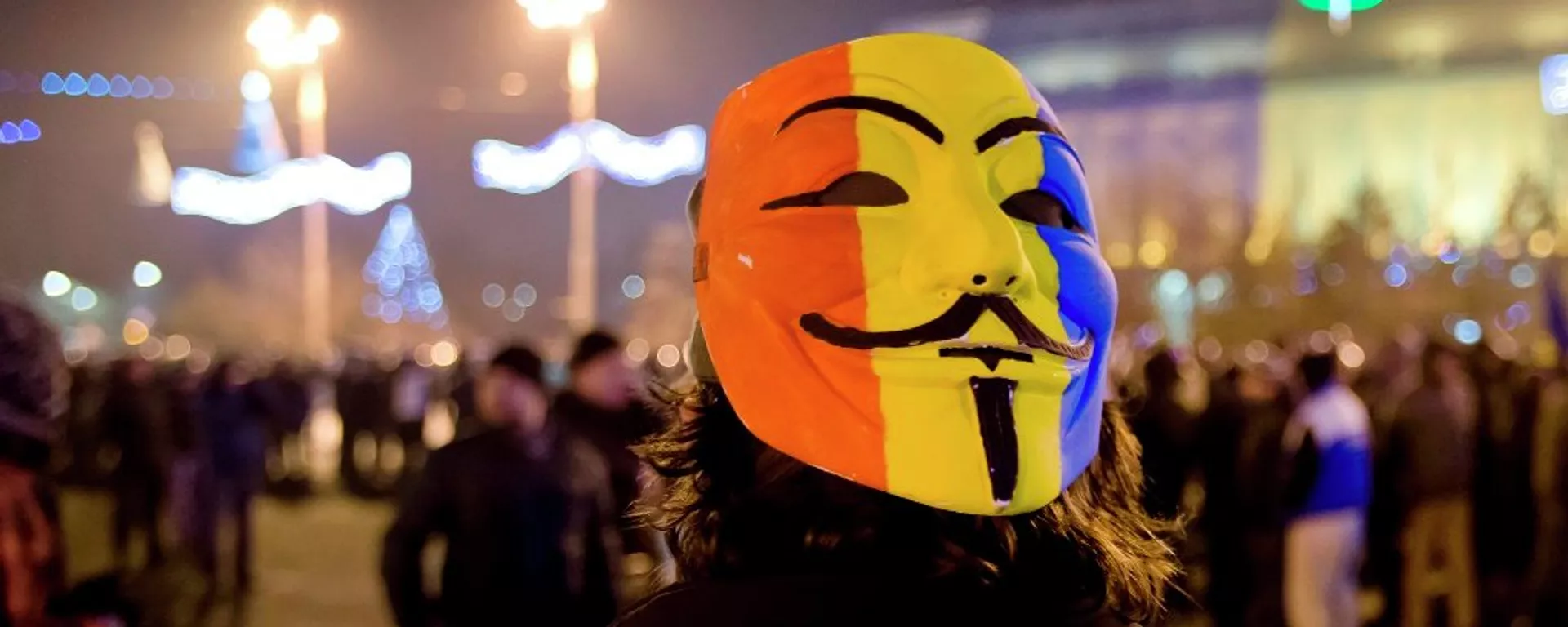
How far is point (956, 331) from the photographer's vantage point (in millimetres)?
1357

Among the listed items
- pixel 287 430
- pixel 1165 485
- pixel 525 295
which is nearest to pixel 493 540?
pixel 1165 485

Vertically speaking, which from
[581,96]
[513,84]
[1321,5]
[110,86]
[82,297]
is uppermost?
[1321,5]

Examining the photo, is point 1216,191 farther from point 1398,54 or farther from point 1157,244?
point 1398,54

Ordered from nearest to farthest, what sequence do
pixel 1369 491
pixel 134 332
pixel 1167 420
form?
pixel 1167 420, pixel 1369 491, pixel 134 332

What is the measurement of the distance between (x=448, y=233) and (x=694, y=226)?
27.7 meters

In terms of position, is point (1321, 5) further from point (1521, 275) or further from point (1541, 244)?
point (1521, 275)

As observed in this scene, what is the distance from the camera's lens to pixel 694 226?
5.55 feet

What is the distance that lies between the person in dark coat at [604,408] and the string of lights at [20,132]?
2782mm

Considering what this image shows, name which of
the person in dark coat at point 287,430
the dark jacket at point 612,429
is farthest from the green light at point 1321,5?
the dark jacket at point 612,429

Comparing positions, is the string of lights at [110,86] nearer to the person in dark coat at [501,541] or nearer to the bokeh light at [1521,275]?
the person in dark coat at [501,541]

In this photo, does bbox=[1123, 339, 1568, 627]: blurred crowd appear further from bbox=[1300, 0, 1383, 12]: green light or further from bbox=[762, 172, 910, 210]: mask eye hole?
bbox=[1300, 0, 1383, 12]: green light

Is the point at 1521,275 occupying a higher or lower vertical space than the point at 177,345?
higher

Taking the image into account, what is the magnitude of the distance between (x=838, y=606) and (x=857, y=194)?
46 centimetres

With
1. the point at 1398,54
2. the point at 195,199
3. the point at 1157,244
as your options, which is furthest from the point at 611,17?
the point at 1398,54
